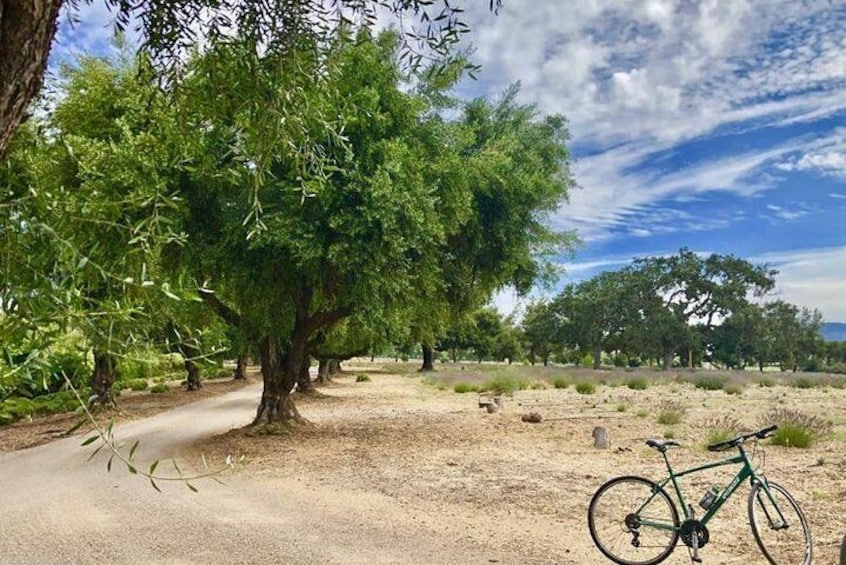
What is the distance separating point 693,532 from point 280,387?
38.9 ft

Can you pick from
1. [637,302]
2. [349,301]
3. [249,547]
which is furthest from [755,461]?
[637,302]

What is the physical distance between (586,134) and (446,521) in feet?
46.7

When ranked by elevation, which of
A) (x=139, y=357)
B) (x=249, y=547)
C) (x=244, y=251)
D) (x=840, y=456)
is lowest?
(x=249, y=547)

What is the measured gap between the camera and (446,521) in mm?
8008

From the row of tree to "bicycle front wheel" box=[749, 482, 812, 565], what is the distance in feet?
16.0

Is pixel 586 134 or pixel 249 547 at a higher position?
pixel 586 134

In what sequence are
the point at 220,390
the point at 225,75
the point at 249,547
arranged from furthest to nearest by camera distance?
1. the point at 220,390
2. the point at 249,547
3. the point at 225,75

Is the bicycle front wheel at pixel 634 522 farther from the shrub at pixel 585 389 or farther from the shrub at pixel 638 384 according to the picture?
the shrub at pixel 638 384

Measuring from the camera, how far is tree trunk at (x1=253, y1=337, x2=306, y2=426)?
1606 cm

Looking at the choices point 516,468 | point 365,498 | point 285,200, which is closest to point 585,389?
point 516,468

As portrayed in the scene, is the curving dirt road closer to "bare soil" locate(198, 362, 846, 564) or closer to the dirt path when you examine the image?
the dirt path

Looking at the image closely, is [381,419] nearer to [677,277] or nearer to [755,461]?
[755,461]

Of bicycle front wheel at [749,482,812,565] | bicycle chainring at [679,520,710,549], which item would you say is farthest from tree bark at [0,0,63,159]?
bicycle front wheel at [749,482,812,565]

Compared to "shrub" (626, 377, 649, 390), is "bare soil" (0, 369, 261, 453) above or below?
below
